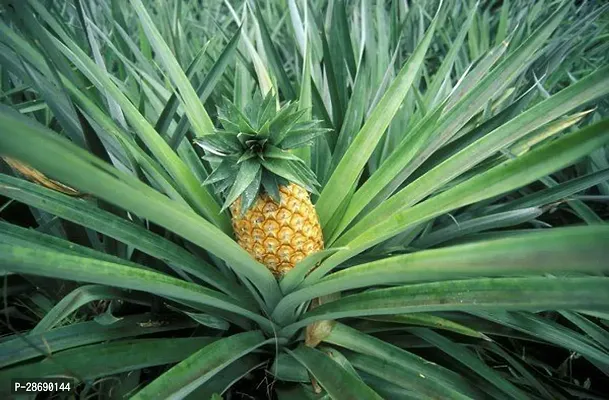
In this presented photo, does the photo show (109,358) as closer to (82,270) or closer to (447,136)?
(82,270)

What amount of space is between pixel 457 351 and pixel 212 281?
1.19ft

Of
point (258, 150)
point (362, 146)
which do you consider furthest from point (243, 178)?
point (362, 146)

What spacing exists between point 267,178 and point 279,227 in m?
0.07

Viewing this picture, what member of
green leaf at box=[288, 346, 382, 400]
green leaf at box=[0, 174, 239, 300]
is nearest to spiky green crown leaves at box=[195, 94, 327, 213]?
green leaf at box=[0, 174, 239, 300]

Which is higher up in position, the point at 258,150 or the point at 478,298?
the point at 258,150

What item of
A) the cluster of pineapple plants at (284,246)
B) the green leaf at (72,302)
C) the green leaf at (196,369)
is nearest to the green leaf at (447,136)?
the cluster of pineapple plants at (284,246)

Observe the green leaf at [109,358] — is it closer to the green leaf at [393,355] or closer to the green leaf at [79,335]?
the green leaf at [79,335]

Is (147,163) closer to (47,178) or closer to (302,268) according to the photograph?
(47,178)

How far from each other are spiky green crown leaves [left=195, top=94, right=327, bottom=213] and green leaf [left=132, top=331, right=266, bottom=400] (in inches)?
6.8

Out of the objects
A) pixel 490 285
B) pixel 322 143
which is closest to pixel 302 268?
pixel 490 285

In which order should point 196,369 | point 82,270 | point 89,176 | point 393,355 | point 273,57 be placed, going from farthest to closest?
1. point 273,57
2. point 393,355
3. point 196,369
4. point 82,270
5. point 89,176

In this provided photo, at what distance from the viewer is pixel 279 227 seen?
663 mm

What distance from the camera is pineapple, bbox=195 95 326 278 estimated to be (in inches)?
24.1

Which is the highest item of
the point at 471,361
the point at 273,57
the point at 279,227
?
the point at 273,57
